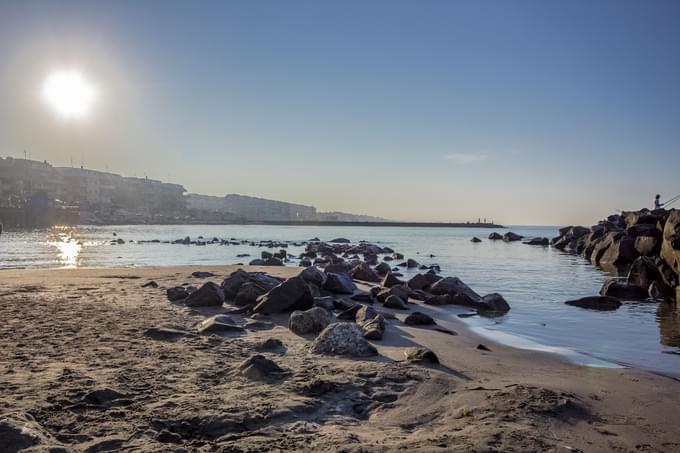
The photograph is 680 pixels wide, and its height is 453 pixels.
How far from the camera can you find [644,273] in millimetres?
17016

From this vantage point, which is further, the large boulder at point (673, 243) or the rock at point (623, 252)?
the rock at point (623, 252)

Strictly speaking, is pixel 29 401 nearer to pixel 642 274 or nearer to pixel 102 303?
pixel 102 303

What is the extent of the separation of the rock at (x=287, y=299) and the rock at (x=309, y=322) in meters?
1.45

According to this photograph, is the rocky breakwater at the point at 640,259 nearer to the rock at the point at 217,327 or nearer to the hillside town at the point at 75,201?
the rock at the point at 217,327

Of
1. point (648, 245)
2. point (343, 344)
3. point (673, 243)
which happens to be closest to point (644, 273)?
point (673, 243)

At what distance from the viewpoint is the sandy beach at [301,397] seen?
3.56m

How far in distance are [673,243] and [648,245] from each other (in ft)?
27.9

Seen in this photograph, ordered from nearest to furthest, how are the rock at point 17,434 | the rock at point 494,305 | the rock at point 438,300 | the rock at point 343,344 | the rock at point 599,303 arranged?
the rock at point 17,434
the rock at point 343,344
the rock at point 494,305
the rock at point 599,303
the rock at point 438,300

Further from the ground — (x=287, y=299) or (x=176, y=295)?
(x=287, y=299)

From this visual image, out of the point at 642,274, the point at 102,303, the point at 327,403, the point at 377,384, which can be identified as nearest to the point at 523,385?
the point at 377,384

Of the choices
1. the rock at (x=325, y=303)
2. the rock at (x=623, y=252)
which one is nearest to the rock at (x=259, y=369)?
the rock at (x=325, y=303)

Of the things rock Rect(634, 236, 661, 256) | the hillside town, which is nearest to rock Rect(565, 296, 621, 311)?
rock Rect(634, 236, 661, 256)

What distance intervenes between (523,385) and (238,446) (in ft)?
10.4

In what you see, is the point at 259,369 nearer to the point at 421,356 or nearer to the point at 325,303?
the point at 421,356
